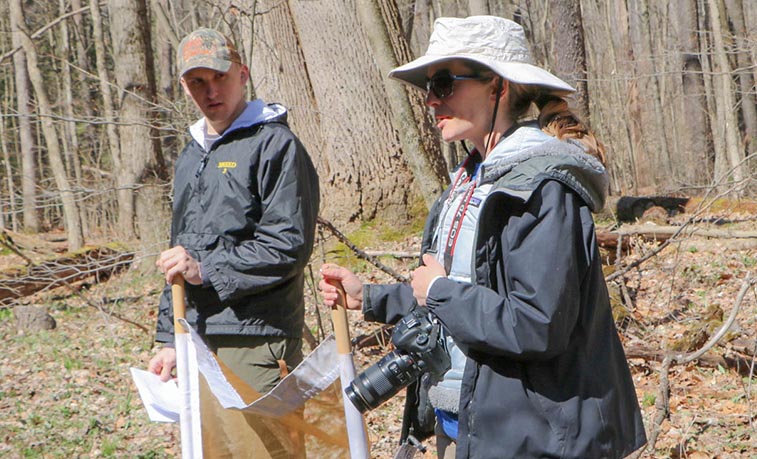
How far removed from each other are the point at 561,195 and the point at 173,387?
180 centimetres

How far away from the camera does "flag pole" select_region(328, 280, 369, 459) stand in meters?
2.65

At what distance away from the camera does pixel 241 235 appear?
319 centimetres

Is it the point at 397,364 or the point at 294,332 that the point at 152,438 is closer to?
the point at 294,332

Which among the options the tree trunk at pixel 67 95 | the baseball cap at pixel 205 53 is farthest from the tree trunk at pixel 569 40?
the tree trunk at pixel 67 95

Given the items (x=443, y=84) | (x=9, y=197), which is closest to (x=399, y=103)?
(x=443, y=84)

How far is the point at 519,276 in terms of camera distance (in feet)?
6.67

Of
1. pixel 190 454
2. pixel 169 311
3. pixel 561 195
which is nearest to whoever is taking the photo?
pixel 561 195

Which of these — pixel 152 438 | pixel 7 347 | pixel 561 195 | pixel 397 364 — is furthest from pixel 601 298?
pixel 7 347

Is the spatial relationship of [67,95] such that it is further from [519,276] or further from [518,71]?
[519,276]

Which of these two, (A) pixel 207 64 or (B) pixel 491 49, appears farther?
(A) pixel 207 64

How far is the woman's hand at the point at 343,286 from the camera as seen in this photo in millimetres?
2617

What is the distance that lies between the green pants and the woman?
104 centimetres

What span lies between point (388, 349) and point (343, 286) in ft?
12.3

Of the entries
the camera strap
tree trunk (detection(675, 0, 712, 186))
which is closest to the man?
the camera strap
